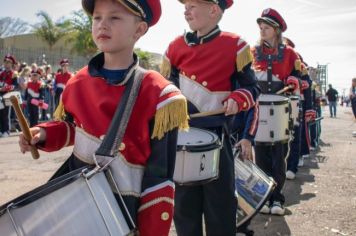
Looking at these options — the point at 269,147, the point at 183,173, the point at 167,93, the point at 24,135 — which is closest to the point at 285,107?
the point at 269,147

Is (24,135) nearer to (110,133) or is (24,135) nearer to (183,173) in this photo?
(110,133)

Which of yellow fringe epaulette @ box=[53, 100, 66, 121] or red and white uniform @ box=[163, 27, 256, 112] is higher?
red and white uniform @ box=[163, 27, 256, 112]

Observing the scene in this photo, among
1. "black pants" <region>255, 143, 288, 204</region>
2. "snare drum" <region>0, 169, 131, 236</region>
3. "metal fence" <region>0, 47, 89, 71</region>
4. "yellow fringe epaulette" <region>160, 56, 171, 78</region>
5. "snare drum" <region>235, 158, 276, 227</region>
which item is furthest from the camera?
"metal fence" <region>0, 47, 89, 71</region>

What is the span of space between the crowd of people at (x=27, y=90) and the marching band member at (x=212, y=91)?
952 centimetres

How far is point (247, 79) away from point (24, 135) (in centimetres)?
180

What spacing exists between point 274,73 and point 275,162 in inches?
41.5

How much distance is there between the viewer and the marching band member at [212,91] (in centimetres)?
333

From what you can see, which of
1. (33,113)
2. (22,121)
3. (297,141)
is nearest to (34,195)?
(22,121)

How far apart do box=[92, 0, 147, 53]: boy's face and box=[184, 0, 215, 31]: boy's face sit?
1196mm

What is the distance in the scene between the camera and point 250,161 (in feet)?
13.8

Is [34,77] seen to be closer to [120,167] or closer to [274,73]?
[274,73]

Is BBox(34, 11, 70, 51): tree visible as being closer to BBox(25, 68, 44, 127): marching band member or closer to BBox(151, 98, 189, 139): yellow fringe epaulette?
BBox(25, 68, 44, 127): marching band member

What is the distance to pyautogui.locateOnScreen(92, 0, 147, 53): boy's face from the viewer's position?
221 cm

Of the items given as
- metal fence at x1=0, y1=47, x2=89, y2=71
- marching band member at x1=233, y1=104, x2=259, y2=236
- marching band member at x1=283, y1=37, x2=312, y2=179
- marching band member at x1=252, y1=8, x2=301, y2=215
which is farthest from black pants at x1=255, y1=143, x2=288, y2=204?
metal fence at x1=0, y1=47, x2=89, y2=71
